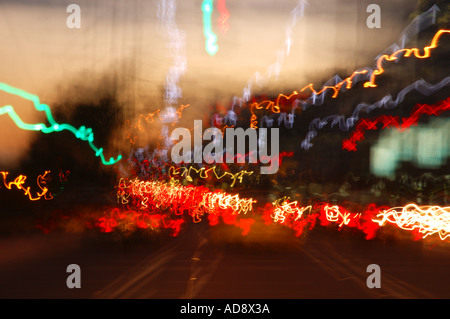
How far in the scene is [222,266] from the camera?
13758mm

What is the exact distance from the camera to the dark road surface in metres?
10.4

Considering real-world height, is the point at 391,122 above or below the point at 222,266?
above

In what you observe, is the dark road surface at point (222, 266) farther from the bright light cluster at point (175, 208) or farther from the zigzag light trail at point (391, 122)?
the zigzag light trail at point (391, 122)

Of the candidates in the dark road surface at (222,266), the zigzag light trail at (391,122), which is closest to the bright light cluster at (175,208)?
the dark road surface at (222,266)

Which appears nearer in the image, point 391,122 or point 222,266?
point 222,266

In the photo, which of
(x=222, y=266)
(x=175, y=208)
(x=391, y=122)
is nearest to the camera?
(x=222, y=266)

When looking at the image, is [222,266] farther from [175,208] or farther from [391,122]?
[175,208]

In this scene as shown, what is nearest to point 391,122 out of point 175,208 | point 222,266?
point 175,208

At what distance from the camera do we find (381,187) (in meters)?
34.1

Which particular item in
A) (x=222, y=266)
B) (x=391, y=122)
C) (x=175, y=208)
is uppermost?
(x=391, y=122)

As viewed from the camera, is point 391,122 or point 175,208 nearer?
point 391,122

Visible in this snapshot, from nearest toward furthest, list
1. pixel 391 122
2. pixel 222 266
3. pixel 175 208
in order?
pixel 222 266
pixel 391 122
pixel 175 208

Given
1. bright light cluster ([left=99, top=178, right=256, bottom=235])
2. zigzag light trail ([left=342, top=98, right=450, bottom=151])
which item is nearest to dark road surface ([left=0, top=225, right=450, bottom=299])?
bright light cluster ([left=99, top=178, right=256, bottom=235])

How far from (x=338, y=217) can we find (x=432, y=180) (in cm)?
747
